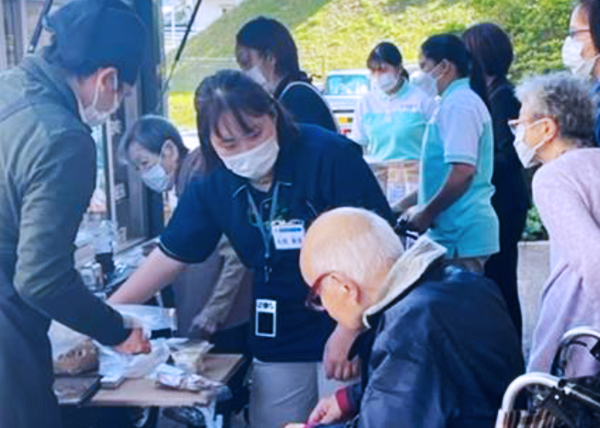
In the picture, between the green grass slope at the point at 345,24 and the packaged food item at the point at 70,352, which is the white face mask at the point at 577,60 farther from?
the green grass slope at the point at 345,24

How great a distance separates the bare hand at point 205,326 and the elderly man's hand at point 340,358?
0.71 metres

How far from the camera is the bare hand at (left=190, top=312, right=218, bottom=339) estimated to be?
288 centimetres

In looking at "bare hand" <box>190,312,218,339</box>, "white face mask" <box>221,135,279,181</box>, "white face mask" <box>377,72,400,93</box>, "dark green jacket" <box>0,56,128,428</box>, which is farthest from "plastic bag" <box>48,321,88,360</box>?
"white face mask" <box>377,72,400,93</box>

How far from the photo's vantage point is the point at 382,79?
523 cm

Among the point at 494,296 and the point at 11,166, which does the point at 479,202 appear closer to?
the point at 494,296

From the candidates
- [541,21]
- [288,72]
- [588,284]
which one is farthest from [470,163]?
[541,21]

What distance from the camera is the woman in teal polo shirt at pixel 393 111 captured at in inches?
198

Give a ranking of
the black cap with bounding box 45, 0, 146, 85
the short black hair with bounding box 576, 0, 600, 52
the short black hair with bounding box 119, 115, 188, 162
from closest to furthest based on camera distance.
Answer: the black cap with bounding box 45, 0, 146, 85, the short black hair with bounding box 576, 0, 600, 52, the short black hair with bounding box 119, 115, 188, 162

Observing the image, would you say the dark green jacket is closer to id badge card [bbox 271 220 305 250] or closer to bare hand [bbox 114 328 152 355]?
bare hand [bbox 114 328 152 355]

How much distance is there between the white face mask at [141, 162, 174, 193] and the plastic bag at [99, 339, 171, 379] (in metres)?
1.04

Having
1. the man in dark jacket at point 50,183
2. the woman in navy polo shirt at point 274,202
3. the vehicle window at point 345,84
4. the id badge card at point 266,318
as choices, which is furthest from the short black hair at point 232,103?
the vehicle window at point 345,84

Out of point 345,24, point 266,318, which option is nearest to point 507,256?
point 266,318

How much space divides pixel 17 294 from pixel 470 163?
2.02 meters

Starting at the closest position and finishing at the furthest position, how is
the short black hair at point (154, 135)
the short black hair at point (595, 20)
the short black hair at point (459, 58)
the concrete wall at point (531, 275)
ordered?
the short black hair at point (595, 20) < the short black hair at point (154, 135) < the short black hair at point (459, 58) < the concrete wall at point (531, 275)
